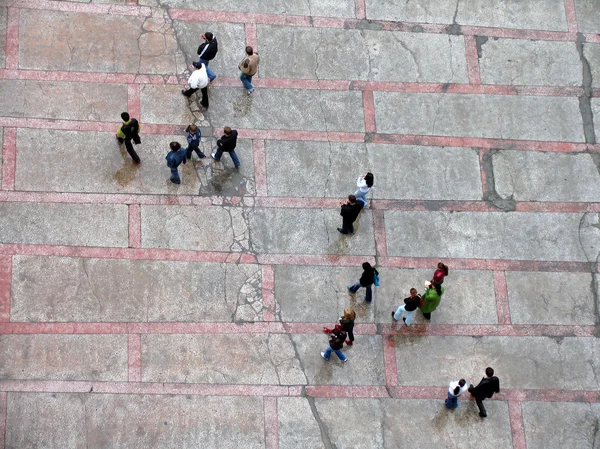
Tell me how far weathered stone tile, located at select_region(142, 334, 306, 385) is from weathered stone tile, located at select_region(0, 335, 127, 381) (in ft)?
1.77

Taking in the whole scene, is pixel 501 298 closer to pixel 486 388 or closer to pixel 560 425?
pixel 486 388

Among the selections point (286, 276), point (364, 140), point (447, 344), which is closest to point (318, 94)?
point (364, 140)

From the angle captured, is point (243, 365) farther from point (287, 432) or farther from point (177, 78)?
point (177, 78)

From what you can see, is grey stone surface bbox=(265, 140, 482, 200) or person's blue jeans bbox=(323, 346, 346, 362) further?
grey stone surface bbox=(265, 140, 482, 200)

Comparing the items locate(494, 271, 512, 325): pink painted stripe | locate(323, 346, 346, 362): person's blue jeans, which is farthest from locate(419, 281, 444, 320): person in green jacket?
locate(323, 346, 346, 362): person's blue jeans

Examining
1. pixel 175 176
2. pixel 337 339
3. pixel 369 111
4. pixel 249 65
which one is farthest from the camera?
pixel 369 111

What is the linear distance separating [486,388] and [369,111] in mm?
6096

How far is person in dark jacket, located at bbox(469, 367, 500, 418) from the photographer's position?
15.7 meters

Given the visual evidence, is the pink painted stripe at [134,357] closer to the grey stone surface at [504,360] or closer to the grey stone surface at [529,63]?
the grey stone surface at [504,360]

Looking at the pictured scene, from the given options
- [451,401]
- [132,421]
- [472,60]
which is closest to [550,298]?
[451,401]

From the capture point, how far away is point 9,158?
17172 millimetres

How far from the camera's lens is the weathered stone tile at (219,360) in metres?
16.1

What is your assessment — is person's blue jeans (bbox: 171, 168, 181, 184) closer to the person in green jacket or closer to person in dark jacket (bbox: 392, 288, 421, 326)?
person in dark jacket (bbox: 392, 288, 421, 326)

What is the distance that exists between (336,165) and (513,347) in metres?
4.87
